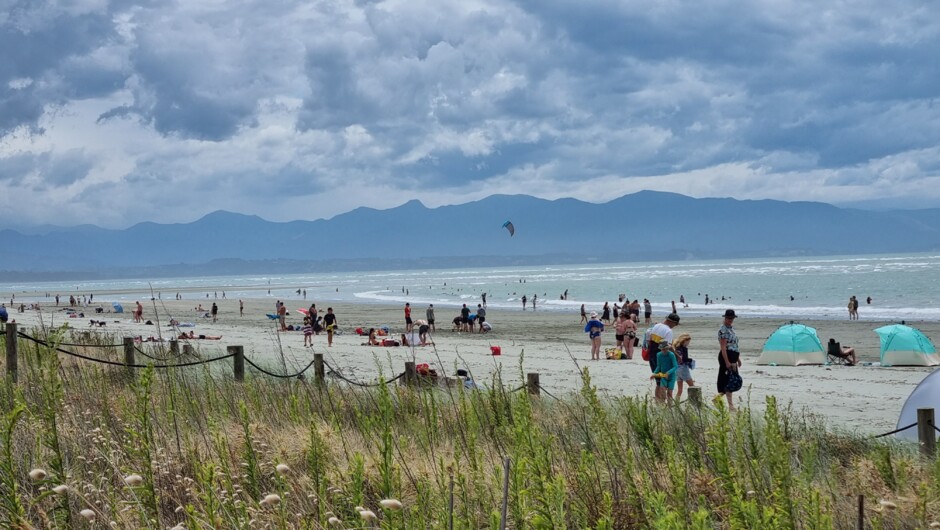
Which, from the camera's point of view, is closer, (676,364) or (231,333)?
(676,364)

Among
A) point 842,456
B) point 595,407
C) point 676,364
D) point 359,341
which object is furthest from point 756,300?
point 595,407

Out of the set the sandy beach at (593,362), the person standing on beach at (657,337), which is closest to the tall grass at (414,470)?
the sandy beach at (593,362)

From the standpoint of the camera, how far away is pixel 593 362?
21.7 m

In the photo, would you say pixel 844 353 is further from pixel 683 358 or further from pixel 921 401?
pixel 921 401

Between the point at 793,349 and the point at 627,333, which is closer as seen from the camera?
the point at 793,349

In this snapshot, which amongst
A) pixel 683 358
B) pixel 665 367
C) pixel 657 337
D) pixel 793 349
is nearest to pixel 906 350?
pixel 793 349

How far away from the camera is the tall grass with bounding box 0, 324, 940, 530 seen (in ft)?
9.49

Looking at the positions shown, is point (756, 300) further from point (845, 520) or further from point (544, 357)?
point (845, 520)

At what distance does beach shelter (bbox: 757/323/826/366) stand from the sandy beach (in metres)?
0.41

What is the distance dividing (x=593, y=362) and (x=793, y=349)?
16.0 ft

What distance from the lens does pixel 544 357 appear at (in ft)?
78.3

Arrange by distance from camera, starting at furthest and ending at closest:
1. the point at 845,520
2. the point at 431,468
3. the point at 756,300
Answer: the point at 756,300 → the point at 431,468 → the point at 845,520

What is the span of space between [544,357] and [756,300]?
3857 centimetres

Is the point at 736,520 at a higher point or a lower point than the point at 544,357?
higher
